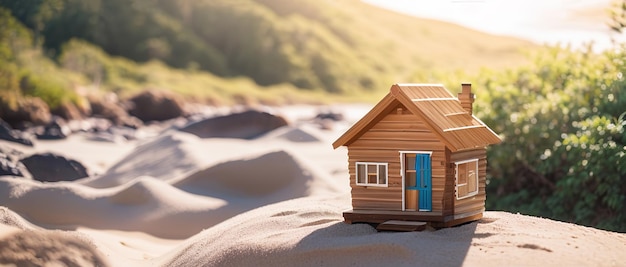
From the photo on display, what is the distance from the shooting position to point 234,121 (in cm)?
2325

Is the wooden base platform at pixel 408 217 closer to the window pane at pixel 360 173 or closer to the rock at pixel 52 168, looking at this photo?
the window pane at pixel 360 173

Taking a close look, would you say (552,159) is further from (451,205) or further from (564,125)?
(451,205)

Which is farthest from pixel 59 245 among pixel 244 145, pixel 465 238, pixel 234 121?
pixel 234 121

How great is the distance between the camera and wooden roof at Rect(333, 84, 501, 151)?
785 cm

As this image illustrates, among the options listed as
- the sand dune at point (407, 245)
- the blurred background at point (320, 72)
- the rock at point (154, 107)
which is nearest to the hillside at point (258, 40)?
the blurred background at point (320, 72)

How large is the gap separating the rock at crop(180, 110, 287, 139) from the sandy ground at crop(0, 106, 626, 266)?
4.22 metres

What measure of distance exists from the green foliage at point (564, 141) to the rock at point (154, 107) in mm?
21854

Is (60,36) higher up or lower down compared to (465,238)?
higher up

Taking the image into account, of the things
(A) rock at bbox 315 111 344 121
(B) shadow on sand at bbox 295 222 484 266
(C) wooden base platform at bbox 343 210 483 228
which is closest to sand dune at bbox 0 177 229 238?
(C) wooden base platform at bbox 343 210 483 228

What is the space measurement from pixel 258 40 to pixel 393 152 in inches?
3361

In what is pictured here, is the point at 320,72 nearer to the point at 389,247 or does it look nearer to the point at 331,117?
the point at 331,117

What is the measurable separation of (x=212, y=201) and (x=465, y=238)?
5973mm

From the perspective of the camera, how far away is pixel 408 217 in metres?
8.00

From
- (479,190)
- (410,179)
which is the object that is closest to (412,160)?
(410,179)
